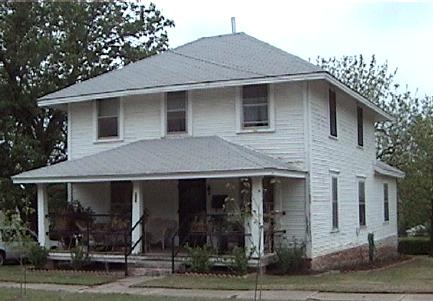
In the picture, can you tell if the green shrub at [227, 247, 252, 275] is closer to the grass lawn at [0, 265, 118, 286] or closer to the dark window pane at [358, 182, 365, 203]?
the grass lawn at [0, 265, 118, 286]

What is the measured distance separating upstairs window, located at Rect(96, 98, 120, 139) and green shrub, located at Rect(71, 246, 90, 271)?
432cm

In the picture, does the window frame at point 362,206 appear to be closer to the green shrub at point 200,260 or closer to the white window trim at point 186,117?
the white window trim at point 186,117

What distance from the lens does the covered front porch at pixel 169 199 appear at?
18562mm

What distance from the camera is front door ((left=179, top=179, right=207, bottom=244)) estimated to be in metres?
21.5

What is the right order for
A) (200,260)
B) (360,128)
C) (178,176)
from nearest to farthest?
(200,260), (178,176), (360,128)

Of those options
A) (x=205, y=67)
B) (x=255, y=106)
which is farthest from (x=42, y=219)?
(x=255, y=106)

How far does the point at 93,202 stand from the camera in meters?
23.1

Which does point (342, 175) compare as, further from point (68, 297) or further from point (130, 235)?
point (68, 297)

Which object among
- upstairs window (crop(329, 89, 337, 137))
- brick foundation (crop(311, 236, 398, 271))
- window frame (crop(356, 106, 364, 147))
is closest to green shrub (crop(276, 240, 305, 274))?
brick foundation (crop(311, 236, 398, 271))

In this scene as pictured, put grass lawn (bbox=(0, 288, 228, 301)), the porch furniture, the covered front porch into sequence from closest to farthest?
grass lawn (bbox=(0, 288, 228, 301)) → the covered front porch → the porch furniture

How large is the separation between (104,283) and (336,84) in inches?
353

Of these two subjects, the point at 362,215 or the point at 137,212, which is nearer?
the point at 137,212

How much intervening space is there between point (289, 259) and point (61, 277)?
19.5 ft

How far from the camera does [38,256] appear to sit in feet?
66.9
